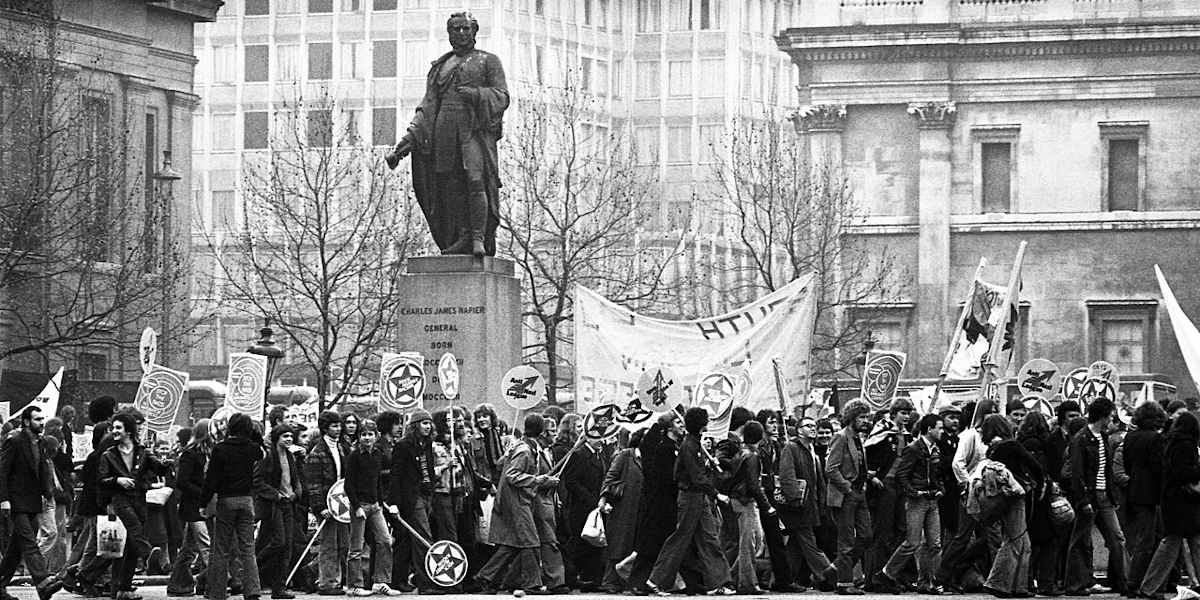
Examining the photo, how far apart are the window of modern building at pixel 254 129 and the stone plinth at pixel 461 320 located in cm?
8287

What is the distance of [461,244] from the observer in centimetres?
2942

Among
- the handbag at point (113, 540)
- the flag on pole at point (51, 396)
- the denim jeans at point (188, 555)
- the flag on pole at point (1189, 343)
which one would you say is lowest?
the denim jeans at point (188, 555)

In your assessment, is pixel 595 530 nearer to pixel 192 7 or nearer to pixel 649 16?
pixel 192 7

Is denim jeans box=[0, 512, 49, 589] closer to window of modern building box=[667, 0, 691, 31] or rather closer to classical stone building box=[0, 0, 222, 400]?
classical stone building box=[0, 0, 222, 400]

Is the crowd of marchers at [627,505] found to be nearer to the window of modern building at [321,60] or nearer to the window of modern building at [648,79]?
the window of modern building at [321,60]

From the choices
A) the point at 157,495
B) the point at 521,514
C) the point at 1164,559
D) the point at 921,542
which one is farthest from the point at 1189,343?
the point at 157,495

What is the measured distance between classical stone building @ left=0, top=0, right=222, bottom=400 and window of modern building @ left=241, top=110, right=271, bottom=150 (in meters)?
47.9

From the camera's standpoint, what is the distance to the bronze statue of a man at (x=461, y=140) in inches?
1148

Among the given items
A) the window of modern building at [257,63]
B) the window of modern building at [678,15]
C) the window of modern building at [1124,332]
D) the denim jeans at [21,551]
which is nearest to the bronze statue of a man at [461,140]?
the denim jeans at [21,551]

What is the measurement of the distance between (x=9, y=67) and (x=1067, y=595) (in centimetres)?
2945

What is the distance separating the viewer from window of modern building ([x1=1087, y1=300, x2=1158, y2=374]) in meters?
69.4

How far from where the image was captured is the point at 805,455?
2684cm

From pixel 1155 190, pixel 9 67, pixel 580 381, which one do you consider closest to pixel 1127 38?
pixel 1155 190

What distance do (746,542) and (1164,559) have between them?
13.9 feet
